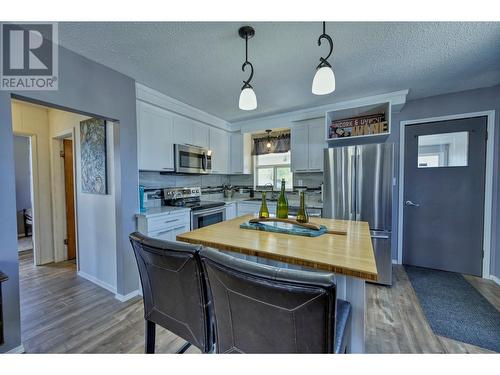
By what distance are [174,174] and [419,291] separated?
352 centimetres

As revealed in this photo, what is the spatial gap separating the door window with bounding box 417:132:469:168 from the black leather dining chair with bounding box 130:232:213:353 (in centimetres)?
346

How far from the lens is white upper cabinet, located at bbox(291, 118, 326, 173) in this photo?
10.7 feet

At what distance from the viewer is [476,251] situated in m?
2.76

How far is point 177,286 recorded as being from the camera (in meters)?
1.02

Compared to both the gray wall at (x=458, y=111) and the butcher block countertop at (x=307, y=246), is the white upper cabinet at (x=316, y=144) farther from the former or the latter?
the butcher block countertop at (x=307, y=246)

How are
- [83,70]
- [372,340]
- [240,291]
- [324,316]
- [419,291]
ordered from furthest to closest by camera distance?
[419,291], [83,70], [372,340], [240,291], [324,316]

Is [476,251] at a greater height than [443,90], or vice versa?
[443,90]

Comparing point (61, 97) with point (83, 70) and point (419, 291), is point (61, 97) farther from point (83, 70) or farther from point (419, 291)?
point (419, 291)

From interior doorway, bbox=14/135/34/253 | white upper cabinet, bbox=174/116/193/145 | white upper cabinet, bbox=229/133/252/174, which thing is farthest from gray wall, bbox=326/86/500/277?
interior doorway, bbox=14/135/34/253

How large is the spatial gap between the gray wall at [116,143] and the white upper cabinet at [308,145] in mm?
2325

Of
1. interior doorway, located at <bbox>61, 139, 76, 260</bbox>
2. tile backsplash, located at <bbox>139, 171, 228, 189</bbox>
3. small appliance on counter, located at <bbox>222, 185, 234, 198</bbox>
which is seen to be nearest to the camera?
tile backsplash, located at <bbox>139, 171, 228, 189</bbox>

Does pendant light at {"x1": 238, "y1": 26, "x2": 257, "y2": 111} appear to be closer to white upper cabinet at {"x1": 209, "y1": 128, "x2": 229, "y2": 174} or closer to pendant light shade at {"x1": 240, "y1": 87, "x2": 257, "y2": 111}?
pendant light shade at {"x1": 240, "y1": 87, "x2": 257, "y2": 111}

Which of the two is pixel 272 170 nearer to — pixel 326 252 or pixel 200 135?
pixel 200 135
